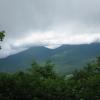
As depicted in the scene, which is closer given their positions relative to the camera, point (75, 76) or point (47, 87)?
point (47, 87)

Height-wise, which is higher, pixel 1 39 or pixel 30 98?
pixel 1 39

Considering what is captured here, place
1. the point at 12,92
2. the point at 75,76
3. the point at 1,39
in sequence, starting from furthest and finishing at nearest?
the point at 75,76 < the point at 1,39 < the point at 12,92

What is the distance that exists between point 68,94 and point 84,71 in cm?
664

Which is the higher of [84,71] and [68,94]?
[84,71]

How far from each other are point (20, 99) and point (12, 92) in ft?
1.46

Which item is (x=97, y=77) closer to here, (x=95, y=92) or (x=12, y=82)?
(x=95, y=92)

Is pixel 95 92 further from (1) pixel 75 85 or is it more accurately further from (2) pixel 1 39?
(2) pixel 1 39

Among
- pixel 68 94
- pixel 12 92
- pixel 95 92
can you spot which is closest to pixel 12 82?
pixel 12 92

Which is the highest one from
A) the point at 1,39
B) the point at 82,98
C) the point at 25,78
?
the point at 1,39

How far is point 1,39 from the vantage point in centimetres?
1529

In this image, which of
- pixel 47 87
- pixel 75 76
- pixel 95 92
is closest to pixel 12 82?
pixel 47 87

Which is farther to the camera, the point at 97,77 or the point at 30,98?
the point at 97,77

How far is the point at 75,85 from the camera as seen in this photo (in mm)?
15609

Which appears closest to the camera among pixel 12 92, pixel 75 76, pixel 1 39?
pixel 12 92
